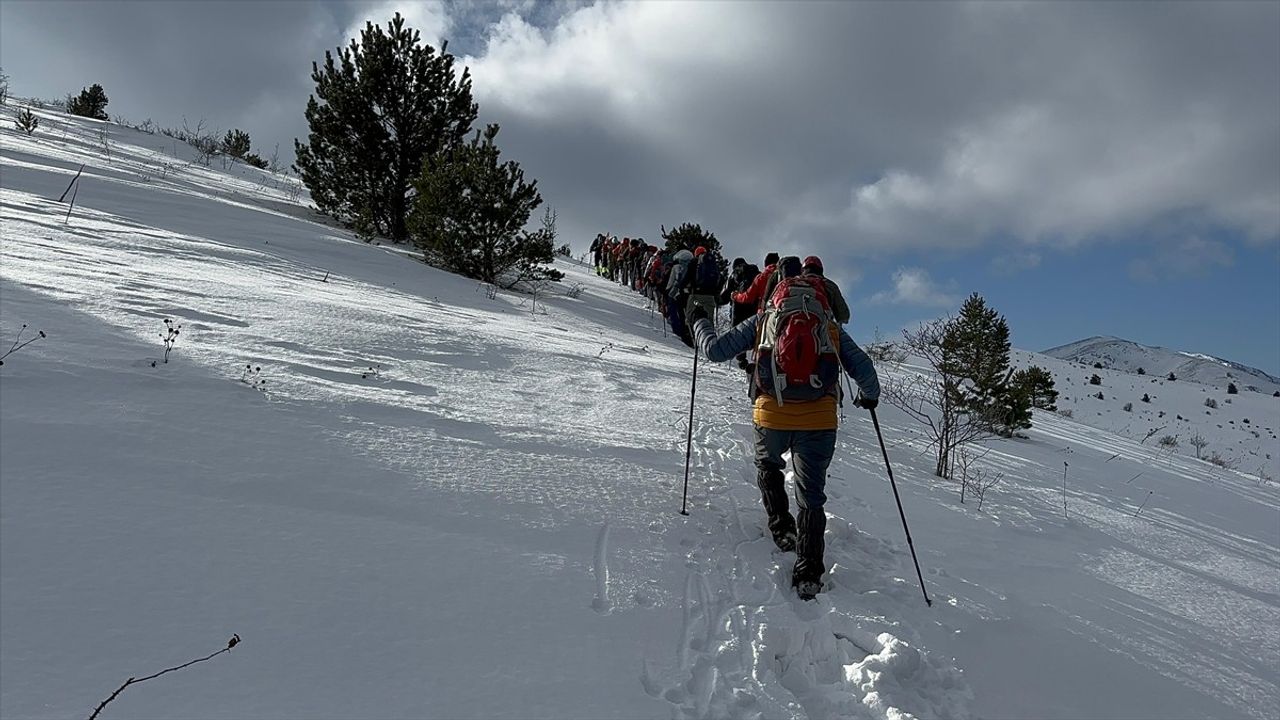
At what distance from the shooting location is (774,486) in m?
3.65

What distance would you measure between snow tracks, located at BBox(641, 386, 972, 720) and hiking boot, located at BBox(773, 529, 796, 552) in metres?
0.05

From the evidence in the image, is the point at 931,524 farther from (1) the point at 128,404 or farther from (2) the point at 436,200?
(2) the point at 436,200

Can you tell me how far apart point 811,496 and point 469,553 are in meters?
1.91

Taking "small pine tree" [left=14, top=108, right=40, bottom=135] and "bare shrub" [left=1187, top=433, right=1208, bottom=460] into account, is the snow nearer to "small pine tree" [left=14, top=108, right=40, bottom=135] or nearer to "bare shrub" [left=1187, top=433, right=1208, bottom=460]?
"small pine tree" [left=14, top=108, right=40, bottom=135]

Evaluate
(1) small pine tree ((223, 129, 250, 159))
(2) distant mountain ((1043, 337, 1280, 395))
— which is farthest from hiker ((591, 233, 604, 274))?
(2) distant mountain ((1043, 337, 1280, 395))

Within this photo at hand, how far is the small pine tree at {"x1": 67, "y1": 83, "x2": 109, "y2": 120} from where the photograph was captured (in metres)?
20.1

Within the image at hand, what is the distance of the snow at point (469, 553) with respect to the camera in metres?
1.86

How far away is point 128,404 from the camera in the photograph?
2877mm

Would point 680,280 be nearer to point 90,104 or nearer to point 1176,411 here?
point 90,104

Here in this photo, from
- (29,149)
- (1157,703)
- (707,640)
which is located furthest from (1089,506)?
(29,149)

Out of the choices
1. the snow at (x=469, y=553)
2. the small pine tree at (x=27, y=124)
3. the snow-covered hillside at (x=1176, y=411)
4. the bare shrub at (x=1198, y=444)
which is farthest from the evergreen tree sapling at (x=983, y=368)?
the small pine tree at (x=27, y=124)

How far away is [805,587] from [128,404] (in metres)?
3.63

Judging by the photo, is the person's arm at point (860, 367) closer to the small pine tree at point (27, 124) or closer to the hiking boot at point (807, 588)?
the hiking boot at point (807, 588)

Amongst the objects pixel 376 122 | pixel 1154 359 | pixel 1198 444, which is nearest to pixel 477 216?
pixel 376 122
